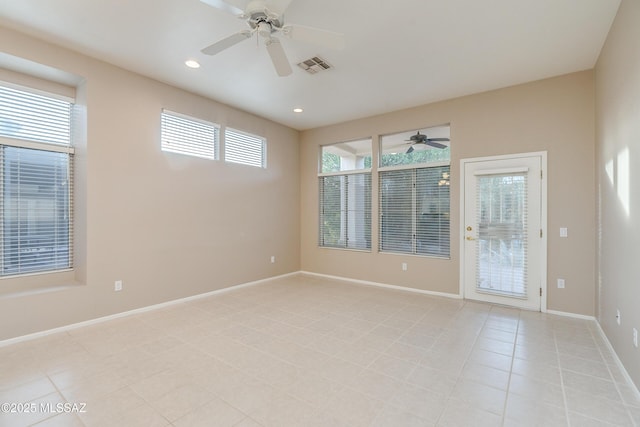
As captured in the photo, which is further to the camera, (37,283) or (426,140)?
(426,140)

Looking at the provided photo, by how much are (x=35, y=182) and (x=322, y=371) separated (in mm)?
3697

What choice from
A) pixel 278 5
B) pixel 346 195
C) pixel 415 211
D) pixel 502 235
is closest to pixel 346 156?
pixel 346 195

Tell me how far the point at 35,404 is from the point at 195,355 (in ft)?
3.38

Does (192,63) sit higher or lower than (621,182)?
higher

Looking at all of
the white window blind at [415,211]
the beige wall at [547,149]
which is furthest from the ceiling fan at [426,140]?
the white window blind at [415,211]

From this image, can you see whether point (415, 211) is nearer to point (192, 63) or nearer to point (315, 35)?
point (315, 35)

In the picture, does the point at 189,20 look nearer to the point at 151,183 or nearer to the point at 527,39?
the point at 151,183

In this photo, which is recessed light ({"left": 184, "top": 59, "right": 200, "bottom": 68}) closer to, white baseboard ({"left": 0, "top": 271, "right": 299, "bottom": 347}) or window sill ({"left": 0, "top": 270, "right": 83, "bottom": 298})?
window sill ({"left": 0, "top": 270, "right": 83, "bottom": 298})

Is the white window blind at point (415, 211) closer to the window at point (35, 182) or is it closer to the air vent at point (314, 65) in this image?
the air vent at point (314, 65)

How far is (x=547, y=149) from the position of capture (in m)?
3.78

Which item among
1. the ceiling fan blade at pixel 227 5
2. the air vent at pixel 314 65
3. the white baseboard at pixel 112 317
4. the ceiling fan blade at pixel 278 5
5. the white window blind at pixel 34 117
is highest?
the air vent at pixel 314 65

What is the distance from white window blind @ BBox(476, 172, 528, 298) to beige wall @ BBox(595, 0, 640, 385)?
0.80 m

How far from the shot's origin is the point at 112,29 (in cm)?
281

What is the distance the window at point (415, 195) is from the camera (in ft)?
15.1
